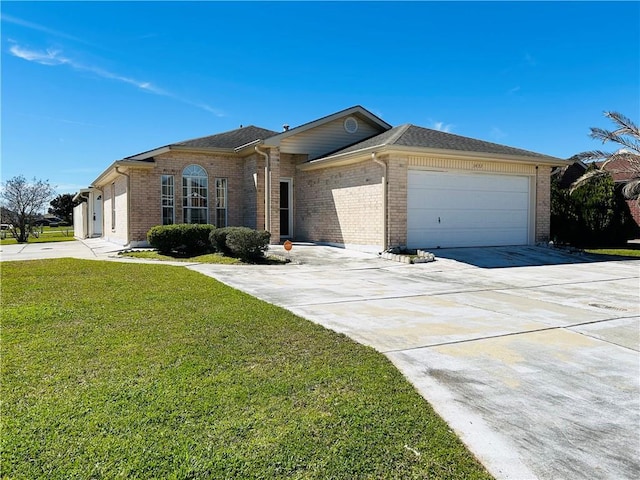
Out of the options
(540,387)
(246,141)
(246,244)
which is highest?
(246,141)

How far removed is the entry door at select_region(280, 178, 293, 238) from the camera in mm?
18688

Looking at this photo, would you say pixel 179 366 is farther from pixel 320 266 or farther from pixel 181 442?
pixel 320 266

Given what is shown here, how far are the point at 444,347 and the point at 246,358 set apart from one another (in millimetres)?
2151

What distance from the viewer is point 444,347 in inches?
192

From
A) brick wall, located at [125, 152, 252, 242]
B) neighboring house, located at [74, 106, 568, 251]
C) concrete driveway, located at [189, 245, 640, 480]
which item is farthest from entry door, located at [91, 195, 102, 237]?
concrete driveway, located at [189, 245, 640, 480]

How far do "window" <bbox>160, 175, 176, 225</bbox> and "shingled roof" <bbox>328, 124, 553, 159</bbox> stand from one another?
6917mm

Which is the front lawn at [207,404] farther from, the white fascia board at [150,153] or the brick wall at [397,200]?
the white fascia board at [150,153]

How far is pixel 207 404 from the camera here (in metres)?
3.31

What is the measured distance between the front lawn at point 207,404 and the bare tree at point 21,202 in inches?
1124

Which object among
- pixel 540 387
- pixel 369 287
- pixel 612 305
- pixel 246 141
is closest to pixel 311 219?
pixel 246 141

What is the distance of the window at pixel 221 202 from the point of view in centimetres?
1850

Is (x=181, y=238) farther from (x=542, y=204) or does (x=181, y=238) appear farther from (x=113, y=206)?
(x=542, y=204)

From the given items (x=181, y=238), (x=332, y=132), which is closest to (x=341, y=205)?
(x=332, y=132)

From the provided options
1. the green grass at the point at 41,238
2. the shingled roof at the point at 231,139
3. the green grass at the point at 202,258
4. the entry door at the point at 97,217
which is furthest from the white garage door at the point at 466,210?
the green grass at the point at 41,238
